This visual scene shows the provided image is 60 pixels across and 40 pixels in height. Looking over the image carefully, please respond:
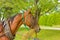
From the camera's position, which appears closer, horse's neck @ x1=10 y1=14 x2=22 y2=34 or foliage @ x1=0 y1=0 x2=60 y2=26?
horse's neck @ x1=10 y1=14 x2=22 y2=34

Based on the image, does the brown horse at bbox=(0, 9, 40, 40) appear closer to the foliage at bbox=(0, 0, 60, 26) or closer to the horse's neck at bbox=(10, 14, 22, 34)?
the horse's neck at bbox=(10, 14, 22, 34)

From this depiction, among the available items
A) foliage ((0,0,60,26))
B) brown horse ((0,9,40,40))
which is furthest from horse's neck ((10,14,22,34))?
foliage ((0,0,60,26))

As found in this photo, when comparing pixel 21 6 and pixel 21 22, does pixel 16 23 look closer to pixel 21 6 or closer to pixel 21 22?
pixel 21 22

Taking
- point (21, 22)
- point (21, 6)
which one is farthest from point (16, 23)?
point (21, 6)

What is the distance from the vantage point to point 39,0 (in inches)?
270

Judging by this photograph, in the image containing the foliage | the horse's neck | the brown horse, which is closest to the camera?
the brown horse

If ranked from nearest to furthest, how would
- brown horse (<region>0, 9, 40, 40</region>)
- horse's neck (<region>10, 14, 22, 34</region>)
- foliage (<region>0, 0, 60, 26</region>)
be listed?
1. brown horse (<region>0, 9, 40, 40</region>)
2. horse's neck (<region>10, 14, 22, 34</region>)
3. foliage (<region>0, 0, 60, 26</region>)

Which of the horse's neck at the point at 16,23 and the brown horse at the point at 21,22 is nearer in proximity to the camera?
the brown horse at the point at 21,22

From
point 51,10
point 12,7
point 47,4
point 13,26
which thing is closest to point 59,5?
point 51,10

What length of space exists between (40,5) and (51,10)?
118 cm

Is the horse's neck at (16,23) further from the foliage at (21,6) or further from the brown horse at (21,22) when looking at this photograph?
the foliage at (21,6)

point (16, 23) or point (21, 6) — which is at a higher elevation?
point (16, 23)

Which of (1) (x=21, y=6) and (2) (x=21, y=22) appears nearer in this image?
(2) (x=21, y=22)

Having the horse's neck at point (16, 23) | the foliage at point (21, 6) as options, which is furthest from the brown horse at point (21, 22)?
the foliage at point (21, 6)
